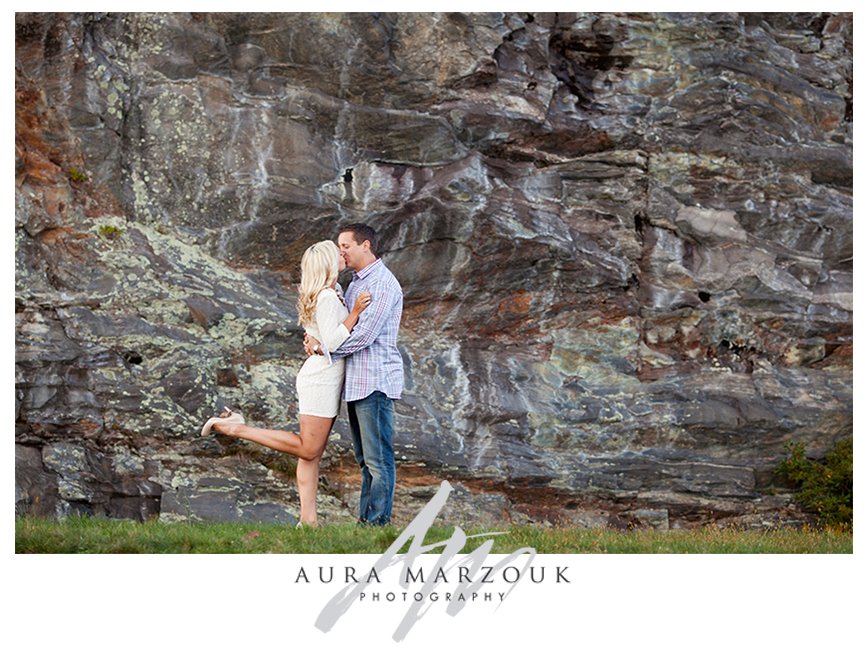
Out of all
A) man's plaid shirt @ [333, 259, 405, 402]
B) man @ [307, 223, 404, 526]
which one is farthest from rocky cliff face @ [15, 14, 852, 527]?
man's plaid shirt @ [333, 259, 405, 402]

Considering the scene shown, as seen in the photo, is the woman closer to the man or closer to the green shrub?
the man

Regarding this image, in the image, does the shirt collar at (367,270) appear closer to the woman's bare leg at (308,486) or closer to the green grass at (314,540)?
the woman's bare leg at (308,486)

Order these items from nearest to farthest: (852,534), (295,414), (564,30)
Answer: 1. (852,534)
2. (295,414)
3. (564,30)

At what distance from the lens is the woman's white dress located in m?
10.8

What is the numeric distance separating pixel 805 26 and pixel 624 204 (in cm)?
325

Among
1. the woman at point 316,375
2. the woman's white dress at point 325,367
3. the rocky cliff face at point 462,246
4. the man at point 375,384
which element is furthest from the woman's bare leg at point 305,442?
the rocky cliff face at point 462,246

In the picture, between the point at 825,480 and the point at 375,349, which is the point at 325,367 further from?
the point at 825,480

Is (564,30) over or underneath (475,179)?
over

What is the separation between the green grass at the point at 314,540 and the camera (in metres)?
10.5

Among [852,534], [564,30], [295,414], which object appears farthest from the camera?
[564,30]

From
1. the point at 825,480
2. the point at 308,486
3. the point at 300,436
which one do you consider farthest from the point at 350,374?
the point at 825,480

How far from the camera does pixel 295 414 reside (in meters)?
13.2
